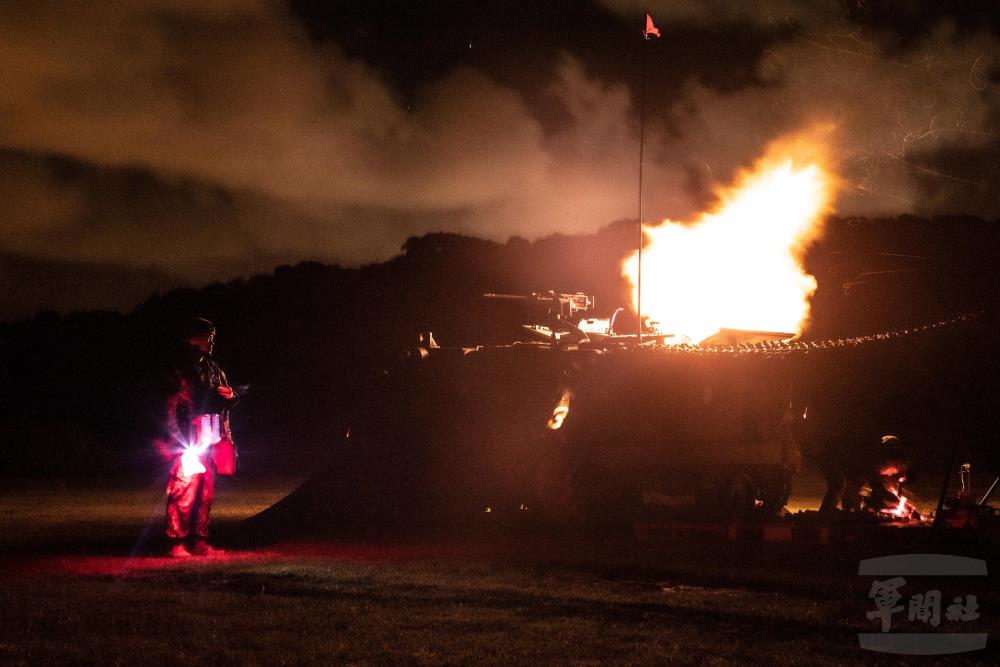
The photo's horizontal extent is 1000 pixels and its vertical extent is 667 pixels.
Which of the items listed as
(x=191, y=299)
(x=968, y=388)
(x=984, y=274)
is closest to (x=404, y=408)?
(x=968, y=388)

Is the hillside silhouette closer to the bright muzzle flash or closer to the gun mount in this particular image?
the gun mount

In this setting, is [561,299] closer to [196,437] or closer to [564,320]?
[564,320]

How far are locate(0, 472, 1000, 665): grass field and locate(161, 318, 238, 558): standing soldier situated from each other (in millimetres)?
611

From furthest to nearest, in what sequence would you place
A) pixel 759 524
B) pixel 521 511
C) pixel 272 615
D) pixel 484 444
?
pixel 484 444, pixel 521 511, pixel 759 524, pixel 272 615

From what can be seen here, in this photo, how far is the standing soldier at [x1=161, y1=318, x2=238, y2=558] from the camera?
46.8ft

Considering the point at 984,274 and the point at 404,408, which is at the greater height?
the point at 984,274

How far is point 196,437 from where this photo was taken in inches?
564

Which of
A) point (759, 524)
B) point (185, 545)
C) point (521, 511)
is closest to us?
point (185, 545)

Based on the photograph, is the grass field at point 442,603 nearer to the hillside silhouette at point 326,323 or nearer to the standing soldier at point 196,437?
the standing soldier at point 196,437

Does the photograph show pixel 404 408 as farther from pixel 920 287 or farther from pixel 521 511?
pixel 920 287

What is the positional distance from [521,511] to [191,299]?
72.9 m

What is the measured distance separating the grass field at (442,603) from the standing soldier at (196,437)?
2.00ft

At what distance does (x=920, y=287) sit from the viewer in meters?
42.1

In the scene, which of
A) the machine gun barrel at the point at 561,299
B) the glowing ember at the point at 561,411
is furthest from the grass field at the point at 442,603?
the machine gun barrel at the point at 561,299
